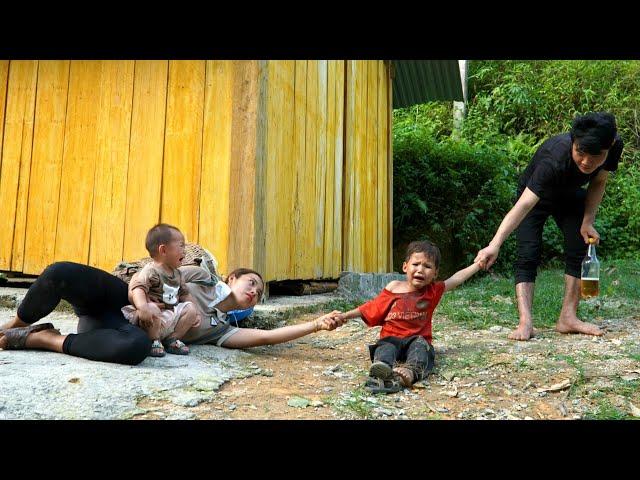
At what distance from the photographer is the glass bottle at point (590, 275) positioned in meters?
4.47

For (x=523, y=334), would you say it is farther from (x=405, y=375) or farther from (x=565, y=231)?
(x=405, y=375)

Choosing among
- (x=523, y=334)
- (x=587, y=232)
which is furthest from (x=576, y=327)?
(x=587, y=232)

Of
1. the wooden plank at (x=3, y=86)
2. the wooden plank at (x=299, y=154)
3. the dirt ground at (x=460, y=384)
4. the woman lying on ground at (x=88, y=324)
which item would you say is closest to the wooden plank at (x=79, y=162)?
the wooden plank at (x=3, y=86)

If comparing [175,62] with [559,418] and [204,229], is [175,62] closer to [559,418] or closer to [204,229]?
[204,229]

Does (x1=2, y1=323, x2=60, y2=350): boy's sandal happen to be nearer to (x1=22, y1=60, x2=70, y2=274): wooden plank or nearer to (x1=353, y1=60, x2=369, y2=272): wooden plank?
(x1=22, y1=60, x2=70, y2=274): wooden plank

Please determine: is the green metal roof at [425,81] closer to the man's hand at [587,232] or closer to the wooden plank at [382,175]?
the wooden plank at [382,175]

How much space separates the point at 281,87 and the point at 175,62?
928 mm

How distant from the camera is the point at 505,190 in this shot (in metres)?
11.0

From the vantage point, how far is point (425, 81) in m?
11.2

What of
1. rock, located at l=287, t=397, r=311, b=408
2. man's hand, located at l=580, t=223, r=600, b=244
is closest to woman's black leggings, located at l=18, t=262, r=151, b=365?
rock, located at l=287, t=397, r=311, b=408

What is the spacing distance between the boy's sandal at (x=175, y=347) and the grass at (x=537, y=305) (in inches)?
96.4

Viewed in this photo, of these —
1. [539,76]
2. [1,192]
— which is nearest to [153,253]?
[1,192]

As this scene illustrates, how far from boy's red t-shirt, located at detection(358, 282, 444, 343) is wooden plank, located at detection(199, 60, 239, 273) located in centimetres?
160

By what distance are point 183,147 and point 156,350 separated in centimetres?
220
